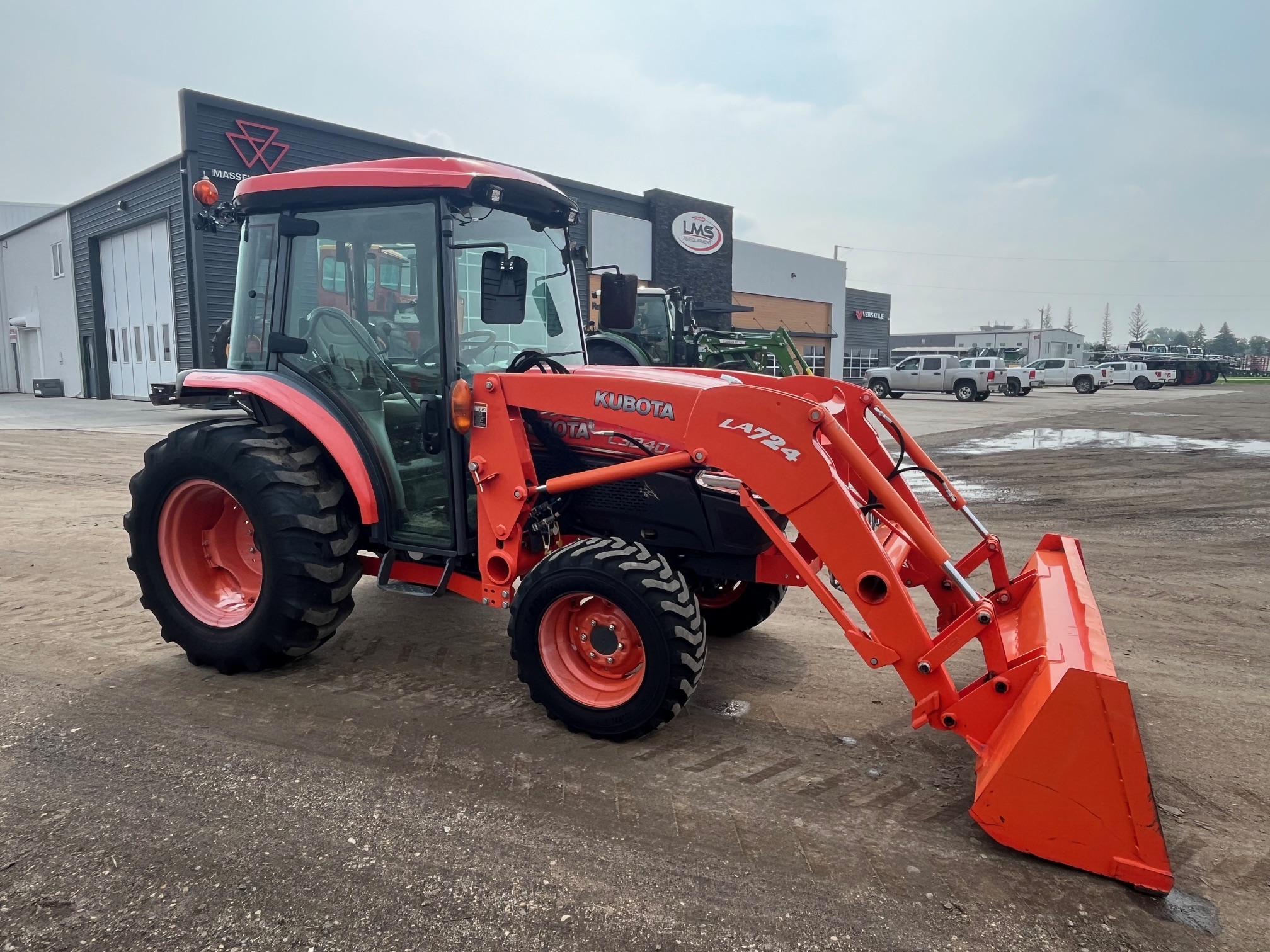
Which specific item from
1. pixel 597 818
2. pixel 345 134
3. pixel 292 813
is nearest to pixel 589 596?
pixel 597 818

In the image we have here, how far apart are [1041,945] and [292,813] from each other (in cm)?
238

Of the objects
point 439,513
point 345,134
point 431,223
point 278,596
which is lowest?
point 278,596

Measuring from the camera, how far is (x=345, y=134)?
20016mm

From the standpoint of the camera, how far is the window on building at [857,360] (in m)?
43.8

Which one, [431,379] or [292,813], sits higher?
[431,379]

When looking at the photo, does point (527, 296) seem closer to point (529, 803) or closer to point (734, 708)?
point (734, 708)

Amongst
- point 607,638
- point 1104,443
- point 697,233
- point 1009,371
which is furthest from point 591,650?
point 1009,371

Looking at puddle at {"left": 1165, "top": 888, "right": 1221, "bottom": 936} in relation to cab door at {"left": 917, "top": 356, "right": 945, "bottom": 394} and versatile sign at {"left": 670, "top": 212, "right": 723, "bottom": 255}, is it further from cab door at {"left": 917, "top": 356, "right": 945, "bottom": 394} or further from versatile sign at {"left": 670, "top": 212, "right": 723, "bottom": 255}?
cab door at {"left": 917, "top": 356, "right": 945, "bottom": 394}

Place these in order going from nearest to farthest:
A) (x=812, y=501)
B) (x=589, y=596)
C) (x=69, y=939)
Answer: (x=69, y=939) → (x=812, y=501) → (x=589, y=596)

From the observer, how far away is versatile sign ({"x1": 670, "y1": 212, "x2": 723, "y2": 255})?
2884 centimetres

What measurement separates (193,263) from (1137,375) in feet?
129

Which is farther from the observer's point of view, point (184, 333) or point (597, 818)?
point (184, 333)

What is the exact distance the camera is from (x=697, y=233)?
29.6 meters

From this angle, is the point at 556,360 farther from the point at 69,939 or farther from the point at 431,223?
the point at 69,939
